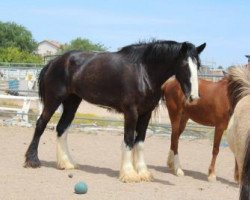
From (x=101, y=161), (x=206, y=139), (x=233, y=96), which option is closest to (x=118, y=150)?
(x=101, y=161)

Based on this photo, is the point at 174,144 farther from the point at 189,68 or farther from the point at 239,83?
the point at 239,83

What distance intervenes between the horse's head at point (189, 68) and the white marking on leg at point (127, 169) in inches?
47.7

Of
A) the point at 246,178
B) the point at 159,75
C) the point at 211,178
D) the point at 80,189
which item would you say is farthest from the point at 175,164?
the point at 246,178

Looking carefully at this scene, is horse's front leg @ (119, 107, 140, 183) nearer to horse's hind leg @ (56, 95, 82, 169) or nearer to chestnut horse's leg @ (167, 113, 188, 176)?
chestnut horse's leg @ (167, 113, 188, 176)

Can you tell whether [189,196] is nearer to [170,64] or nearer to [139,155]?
[139,155]

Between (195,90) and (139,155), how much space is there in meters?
1.37

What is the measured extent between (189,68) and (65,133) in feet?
8.16

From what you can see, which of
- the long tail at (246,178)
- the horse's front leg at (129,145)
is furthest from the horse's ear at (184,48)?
the long tail at (246,178)

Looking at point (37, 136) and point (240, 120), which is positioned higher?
point (240, 120)

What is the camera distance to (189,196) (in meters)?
5.93

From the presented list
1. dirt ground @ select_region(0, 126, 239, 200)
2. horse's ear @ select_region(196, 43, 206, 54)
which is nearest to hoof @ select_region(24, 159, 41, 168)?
dirt ground @ select_region(0, 126, 239, 200)

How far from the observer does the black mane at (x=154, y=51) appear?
672 centimetres

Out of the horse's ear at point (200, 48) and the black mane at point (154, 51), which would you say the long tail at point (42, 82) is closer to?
the black mane at point (154, 51)

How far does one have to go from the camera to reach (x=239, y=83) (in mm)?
4422
